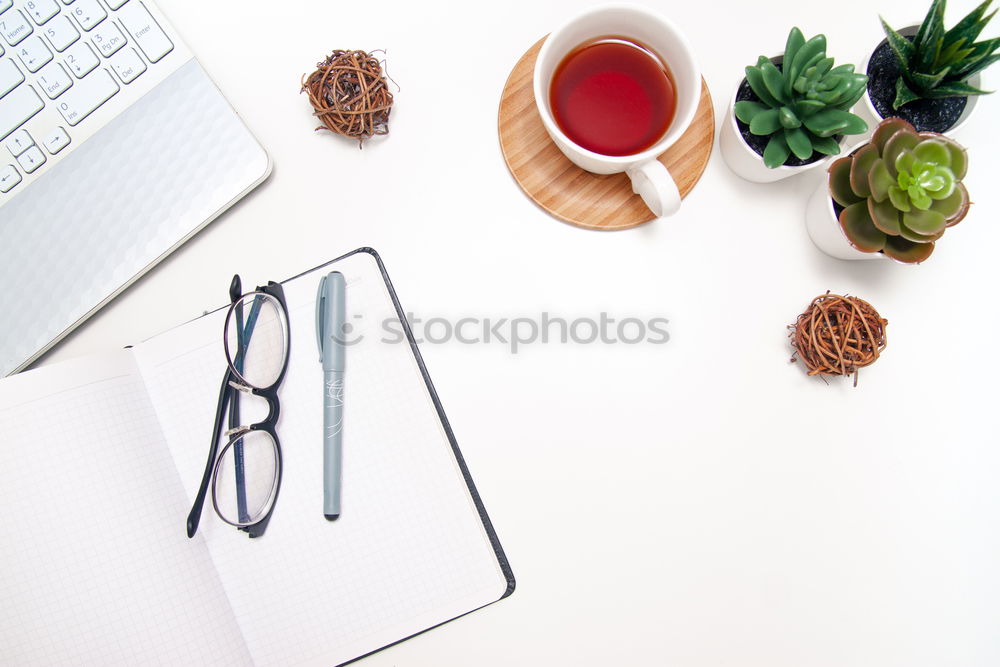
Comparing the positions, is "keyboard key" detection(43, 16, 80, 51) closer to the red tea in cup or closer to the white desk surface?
the white desk surface

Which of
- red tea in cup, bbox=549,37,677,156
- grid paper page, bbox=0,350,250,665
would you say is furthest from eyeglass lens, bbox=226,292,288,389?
red tea in cup, bbox=549,37,677,156

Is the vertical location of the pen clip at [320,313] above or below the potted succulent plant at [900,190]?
above

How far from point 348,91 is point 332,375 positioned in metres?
0.26

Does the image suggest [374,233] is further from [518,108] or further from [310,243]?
[518,108]

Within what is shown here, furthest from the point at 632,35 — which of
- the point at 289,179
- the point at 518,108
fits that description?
the point at 289,179

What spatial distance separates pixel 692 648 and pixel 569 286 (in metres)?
0.35

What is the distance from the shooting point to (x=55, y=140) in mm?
559

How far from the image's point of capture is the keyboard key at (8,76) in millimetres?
548

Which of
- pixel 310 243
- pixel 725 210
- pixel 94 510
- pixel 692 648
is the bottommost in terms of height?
pixel 692 648

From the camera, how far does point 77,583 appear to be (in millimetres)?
500

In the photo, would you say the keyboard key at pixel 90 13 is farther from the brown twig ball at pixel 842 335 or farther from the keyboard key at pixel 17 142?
the brown twig ball at pixel 842 335

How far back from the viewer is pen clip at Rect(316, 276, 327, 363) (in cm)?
57

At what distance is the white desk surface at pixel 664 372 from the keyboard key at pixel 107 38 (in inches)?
3.4

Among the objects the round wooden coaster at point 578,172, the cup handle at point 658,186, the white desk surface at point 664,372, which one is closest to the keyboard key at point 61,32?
the white desk surface at point 664,372
